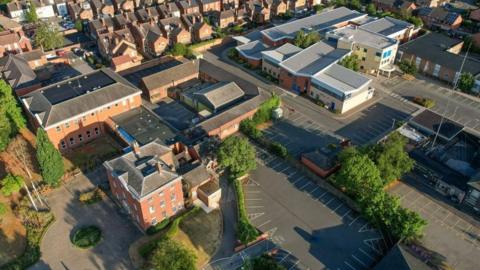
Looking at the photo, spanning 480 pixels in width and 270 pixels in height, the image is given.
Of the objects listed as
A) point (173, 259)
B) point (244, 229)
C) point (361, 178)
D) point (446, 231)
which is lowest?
point (446, 231)

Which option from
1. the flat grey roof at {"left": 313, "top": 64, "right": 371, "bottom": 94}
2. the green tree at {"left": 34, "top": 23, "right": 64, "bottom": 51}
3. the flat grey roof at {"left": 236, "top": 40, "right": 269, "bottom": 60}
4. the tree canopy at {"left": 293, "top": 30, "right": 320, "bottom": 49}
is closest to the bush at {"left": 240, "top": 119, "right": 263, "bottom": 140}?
the flat grey roof at {"left": 313, "top": 64, "right": 371, "bottom": 94}

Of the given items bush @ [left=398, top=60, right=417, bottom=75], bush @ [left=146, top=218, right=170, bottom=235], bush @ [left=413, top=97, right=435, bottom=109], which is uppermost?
bush @ [left=398, top=60, right=417, bottom=75]

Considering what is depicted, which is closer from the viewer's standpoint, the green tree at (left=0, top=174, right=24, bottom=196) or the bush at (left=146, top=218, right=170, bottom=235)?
the bush at (left=146, top=218, right=170, bottom=235)

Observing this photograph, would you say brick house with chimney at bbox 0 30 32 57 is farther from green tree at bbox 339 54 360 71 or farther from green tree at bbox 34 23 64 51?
green tree at bbox 339 54 360 71

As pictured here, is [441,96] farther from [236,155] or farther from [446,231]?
[236,155]

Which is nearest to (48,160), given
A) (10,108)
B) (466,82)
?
(10,108)
